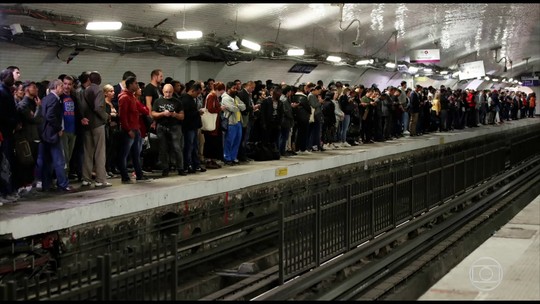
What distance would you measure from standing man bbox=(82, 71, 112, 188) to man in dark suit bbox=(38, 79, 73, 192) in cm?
50

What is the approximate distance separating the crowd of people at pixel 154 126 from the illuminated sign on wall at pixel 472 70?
44.1ft

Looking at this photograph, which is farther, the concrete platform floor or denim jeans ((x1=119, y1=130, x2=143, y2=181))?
denim jeans ((x1=119, y1=130, x2=143, y2=181))

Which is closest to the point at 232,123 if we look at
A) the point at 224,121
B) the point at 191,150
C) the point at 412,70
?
the point at 224,121

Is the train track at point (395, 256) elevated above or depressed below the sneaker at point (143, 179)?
below

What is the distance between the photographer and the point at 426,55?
106 ft

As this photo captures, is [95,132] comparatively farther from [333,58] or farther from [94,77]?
[333,58]

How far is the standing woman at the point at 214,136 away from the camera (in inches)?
615

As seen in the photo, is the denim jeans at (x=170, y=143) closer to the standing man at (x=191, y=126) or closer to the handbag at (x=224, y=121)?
the standing man at (x=191, y=126)

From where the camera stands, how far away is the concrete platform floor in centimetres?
671

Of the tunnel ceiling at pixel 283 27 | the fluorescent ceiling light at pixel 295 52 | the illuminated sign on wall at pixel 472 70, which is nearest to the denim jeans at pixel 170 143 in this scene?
the tunnel ceiling at pixel 283 27

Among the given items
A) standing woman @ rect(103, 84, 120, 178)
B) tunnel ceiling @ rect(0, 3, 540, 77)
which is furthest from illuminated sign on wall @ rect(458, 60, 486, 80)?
standing woman @ rect(103, 84, 120, 178)

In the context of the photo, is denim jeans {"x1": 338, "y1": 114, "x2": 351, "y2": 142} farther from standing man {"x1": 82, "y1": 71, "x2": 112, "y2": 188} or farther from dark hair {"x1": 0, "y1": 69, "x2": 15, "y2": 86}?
dark hair {"x1": 0, "y1": 69, "x2": 15, "y2": 86}

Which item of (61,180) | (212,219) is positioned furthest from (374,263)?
(61,180)

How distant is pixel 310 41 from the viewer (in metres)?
25.3
